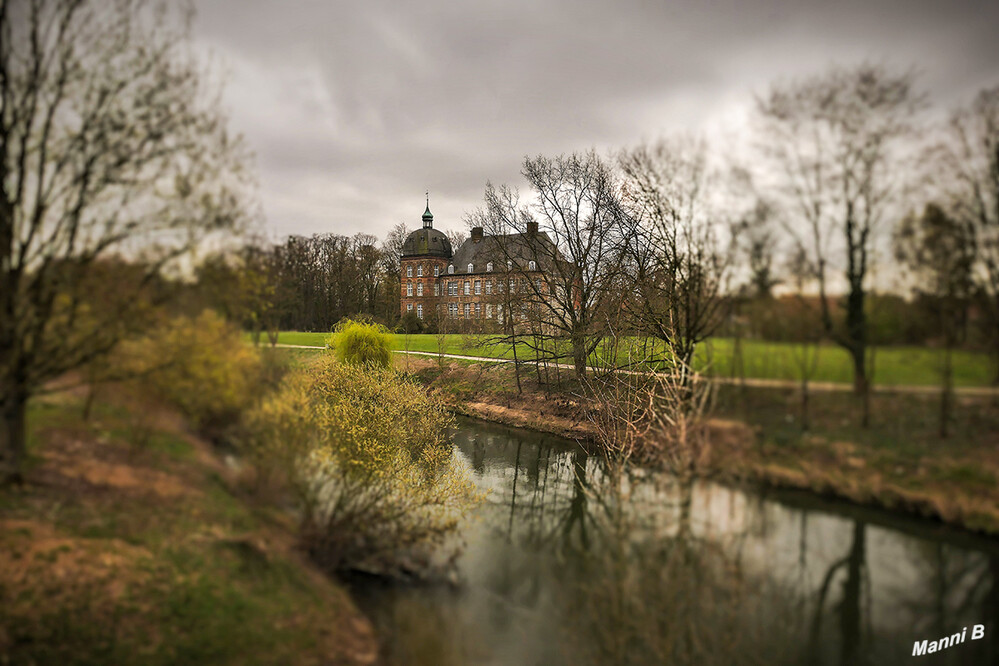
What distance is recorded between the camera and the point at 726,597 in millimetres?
5199

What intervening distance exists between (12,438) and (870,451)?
6.49m

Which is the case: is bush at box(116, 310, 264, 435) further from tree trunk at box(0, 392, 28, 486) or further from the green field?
the green field

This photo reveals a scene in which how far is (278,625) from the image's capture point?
5.44 metres

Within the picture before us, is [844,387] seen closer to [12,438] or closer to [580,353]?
[12,438]

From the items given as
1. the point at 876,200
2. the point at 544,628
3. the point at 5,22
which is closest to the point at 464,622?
the point at 544,628

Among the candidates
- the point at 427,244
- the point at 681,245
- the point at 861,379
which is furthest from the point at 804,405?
the point at 427,244

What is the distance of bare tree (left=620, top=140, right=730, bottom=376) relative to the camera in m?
6.64

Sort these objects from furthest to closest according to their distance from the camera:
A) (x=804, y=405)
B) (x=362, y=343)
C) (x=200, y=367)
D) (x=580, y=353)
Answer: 1. (x=580, y=353)
2. (x=362, y=343)
3. (x=804, y=405)
4. (x=200, y=367)

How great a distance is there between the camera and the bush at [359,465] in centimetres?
582

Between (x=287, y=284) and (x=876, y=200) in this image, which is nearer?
(x=876, y=200)

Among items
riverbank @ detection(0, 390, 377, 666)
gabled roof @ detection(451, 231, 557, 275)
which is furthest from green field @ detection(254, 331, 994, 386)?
gabled roof @ detection(451, 231, 557, 275)

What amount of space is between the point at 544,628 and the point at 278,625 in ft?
11.1

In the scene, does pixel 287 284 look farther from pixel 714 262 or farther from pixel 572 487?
pixel 572 487

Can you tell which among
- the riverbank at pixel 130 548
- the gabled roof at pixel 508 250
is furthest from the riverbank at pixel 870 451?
the gabled roof at pixel 508 250
